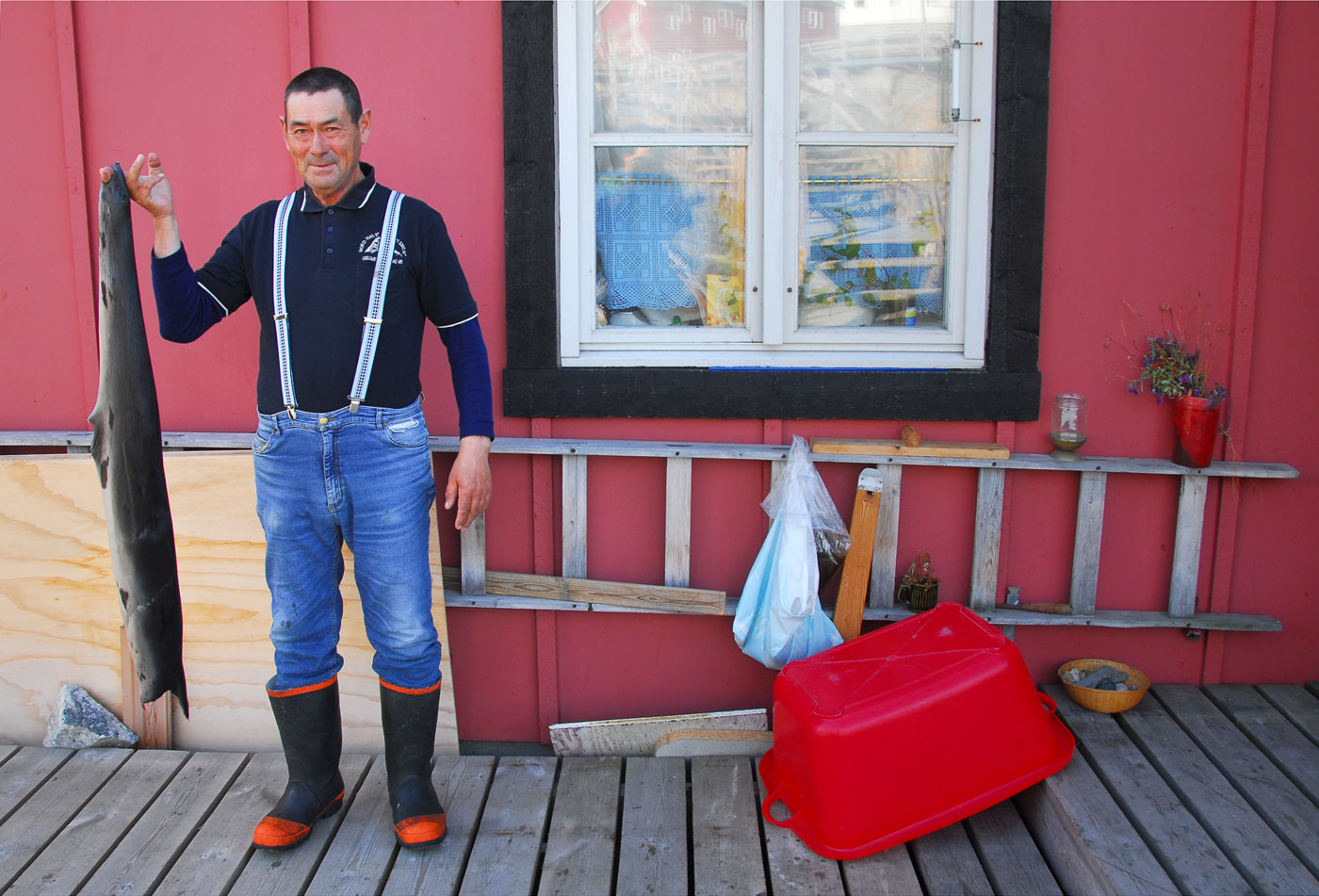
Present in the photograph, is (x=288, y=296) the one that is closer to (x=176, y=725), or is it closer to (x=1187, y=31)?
(x=176, y=725)

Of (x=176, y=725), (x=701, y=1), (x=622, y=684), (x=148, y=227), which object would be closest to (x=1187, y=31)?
(x=701, y=1)

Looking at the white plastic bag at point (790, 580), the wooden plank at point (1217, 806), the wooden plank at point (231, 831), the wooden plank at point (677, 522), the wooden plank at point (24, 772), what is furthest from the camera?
the wooden plank at point (677, 522)

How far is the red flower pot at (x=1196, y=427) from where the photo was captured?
317 cm

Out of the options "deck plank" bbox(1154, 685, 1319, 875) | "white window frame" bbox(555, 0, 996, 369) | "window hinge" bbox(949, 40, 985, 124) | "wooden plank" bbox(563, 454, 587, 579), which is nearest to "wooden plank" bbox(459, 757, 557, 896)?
"wooden plank" bbox(563, 454, 587, 579)

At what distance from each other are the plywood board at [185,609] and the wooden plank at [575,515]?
54 cm

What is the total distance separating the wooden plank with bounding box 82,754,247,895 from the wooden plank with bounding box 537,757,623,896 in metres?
1.07

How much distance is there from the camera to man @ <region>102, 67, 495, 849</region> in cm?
255

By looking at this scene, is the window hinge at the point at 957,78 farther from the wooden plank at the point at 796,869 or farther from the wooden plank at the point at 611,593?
the wooden plank at the point at 796,869

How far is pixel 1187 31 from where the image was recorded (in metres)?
3.18

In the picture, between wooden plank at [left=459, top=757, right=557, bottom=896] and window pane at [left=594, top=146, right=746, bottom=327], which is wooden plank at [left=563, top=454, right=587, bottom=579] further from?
wooden plank at [left=459, top=757, right=557, bottom=896]

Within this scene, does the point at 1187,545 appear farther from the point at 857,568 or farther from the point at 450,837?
the point at 450,837

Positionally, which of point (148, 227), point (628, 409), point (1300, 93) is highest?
point (1300, 93)

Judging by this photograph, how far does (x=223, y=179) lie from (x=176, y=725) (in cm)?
194

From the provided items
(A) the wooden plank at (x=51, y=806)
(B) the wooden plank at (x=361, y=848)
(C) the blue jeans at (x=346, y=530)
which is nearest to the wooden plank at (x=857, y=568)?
(C) the blue jeans at (x=346, y=530)
